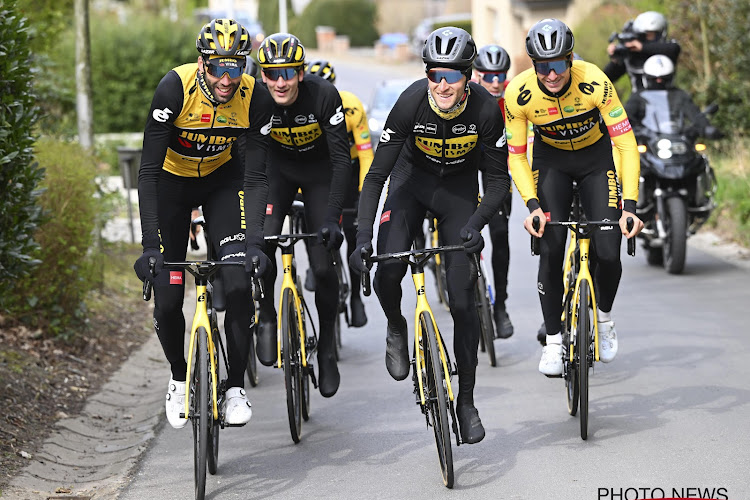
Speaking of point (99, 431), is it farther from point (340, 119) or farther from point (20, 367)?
point (340, 119)

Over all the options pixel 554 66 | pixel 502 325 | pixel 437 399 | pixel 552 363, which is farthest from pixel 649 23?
pixel 437 399

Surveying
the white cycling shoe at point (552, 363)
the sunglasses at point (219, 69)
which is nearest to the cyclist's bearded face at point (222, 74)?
the sunglasses at point (219, 69)

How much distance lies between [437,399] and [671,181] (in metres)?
6.78

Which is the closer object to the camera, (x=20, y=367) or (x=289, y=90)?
(x=289, y=90)

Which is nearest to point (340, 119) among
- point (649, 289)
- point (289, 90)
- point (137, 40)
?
point (289, 90)

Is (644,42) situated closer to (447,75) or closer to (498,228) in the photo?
(498,228)

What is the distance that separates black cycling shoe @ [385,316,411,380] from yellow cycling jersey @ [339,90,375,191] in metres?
1.96

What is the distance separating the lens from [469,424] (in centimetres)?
637

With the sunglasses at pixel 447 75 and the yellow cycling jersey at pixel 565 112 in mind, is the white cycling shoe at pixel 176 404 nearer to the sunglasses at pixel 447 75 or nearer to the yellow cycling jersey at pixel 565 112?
the sunglasses at pixel 447 75

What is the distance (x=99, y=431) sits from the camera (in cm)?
768

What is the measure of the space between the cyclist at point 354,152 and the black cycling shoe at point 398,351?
1389mm

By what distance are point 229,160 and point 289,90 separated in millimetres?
657

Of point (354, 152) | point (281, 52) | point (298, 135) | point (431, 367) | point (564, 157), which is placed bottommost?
point (431, 367)

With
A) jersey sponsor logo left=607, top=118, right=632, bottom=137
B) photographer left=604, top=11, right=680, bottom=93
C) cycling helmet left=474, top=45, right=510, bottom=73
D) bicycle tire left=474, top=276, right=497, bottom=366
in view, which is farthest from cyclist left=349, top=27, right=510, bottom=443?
photographer left=604, top=11, right=680, bottom=93
